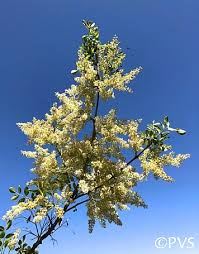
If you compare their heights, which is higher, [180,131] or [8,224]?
[180,131]

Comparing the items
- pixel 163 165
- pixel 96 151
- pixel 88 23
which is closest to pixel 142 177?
pixel 163 165

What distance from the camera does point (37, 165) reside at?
12820 millimetres

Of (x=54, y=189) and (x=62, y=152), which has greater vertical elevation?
(x=62, y=152)

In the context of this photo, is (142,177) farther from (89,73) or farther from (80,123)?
(89,73)

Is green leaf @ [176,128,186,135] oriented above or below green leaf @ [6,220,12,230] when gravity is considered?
above

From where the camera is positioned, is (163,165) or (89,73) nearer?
(163,165)

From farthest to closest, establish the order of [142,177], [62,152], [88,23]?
1. [88,23]
2. [62,152]
3. [142,177]

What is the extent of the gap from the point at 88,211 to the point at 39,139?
7.92 feet

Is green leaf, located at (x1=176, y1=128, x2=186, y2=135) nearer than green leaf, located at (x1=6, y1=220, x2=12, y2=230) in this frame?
Yes

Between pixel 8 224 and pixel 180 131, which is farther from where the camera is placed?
pixel 8 224

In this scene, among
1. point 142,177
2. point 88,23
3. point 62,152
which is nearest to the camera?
point 142,177

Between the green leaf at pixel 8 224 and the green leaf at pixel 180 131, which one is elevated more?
the green leaf at pixel 180 131

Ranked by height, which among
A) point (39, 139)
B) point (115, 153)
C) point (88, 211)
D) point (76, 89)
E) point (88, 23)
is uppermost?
point (88, 23)

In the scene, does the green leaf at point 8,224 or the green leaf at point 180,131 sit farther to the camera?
the green leaf at point 8,224
